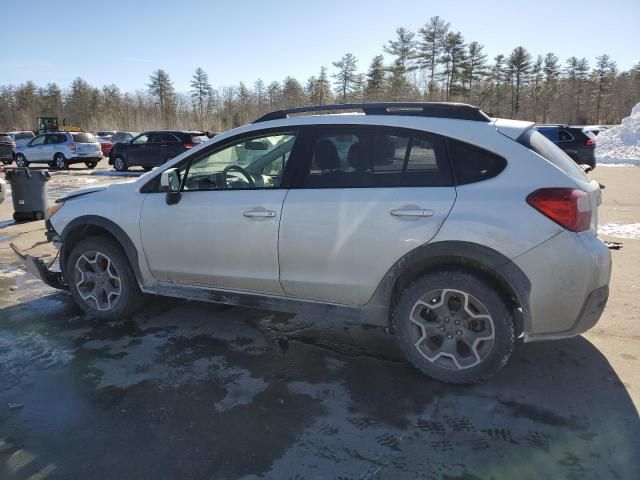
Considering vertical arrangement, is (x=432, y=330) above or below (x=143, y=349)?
above

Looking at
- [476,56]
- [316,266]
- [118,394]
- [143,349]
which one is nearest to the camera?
[118,394]

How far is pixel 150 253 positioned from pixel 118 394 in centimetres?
130

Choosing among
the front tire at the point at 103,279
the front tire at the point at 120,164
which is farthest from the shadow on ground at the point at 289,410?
the front tire at the point at 120,164

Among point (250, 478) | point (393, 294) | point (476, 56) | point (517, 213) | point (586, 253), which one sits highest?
point (476, 56)

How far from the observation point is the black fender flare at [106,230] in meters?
4.11

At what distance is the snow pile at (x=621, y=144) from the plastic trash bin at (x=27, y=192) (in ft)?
76.7

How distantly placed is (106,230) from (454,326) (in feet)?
10.2

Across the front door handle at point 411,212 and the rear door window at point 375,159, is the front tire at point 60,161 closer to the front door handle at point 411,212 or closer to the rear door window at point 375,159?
the rear door window at point 375,159

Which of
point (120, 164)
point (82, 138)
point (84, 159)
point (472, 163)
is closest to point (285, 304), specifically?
point (472, 163)

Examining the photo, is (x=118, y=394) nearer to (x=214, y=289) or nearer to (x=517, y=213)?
(x=214, y=289)

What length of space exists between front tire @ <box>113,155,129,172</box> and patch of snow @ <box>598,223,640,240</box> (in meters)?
18.4

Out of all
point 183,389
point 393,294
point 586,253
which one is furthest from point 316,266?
point 586,253

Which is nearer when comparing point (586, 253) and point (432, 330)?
point (586, 253)

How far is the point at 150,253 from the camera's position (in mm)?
4043
